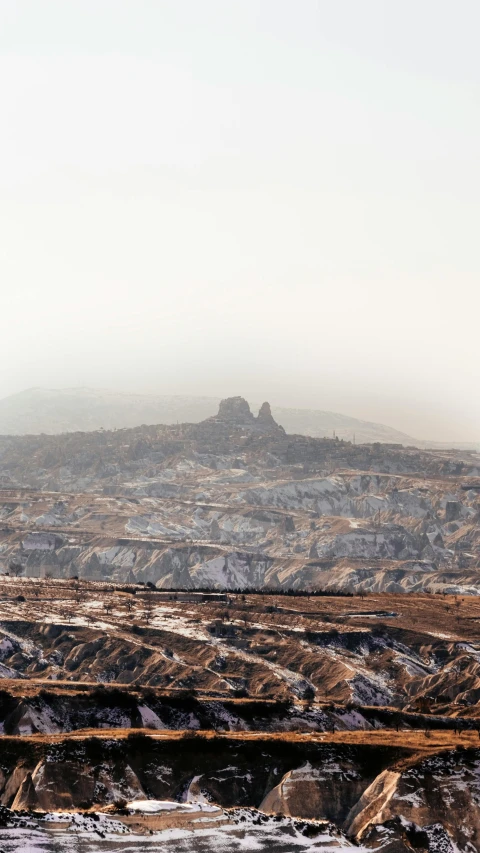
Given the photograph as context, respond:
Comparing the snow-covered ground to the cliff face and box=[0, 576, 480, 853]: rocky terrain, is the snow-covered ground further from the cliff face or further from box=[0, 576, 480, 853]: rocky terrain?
the cliff face

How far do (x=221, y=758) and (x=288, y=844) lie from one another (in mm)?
23468

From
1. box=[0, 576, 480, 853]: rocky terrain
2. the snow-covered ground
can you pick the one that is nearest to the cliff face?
box=[0, 576, 480, 853]: rocky terrain

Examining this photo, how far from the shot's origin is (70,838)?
3105 inches

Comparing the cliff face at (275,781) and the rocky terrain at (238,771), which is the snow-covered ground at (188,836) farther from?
the cliff face at (275,781)

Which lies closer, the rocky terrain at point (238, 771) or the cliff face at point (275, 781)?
the rocky terrain at point (238, 771)

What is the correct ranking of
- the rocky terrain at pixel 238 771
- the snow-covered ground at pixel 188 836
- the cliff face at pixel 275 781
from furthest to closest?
the cliff face at pixel 275 781, the rocky terrain at pixel 238 771, the snow-covered ground at pixel 188 836

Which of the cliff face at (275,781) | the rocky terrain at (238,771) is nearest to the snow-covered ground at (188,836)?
the rocky terrain at (238,771)

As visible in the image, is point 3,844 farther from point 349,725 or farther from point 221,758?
point 349,725

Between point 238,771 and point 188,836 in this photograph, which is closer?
point 188,836

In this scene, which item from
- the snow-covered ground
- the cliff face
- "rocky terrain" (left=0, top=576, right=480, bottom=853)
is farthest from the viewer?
the cliff face

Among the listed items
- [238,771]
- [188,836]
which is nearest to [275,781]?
[238,771]

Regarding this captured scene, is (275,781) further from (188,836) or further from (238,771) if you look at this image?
(188,836)

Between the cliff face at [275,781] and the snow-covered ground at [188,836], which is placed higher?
the snow-covered ground at [188,836]

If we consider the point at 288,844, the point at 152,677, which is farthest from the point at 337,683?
the point at 288,844
